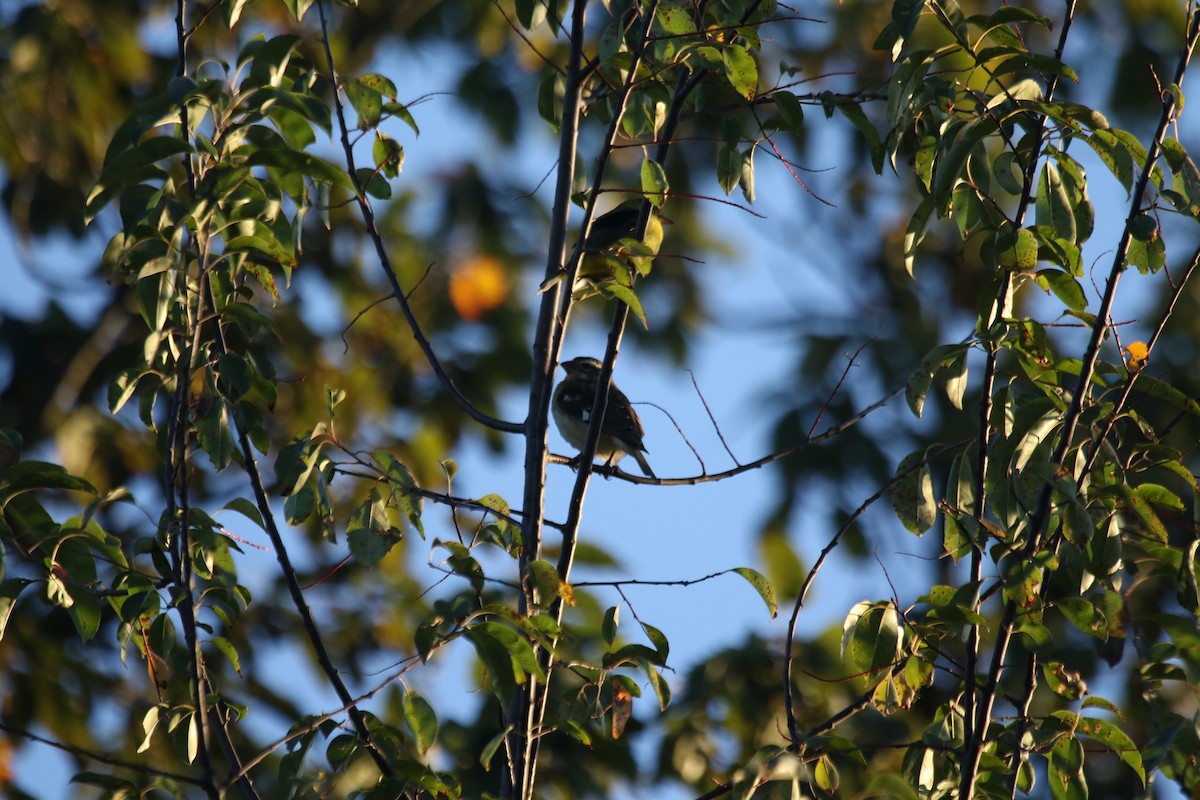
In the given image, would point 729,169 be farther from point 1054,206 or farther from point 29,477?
point 29,477

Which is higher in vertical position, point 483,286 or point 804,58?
point 804,58

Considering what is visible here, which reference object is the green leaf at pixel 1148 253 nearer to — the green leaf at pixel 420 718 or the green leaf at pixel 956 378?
the green leaf at pixel 956 378

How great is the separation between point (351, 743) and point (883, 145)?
6.42ft

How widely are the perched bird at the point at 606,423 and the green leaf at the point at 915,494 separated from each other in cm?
433

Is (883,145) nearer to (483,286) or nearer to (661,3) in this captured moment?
(661,3)

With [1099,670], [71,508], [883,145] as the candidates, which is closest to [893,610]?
[883,145]

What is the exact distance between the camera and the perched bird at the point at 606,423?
25.5 feet

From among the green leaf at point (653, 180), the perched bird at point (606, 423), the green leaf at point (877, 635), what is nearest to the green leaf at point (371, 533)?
the green leaf at point (653, 180)

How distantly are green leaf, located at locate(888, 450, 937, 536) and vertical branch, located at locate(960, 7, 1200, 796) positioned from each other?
253 mm

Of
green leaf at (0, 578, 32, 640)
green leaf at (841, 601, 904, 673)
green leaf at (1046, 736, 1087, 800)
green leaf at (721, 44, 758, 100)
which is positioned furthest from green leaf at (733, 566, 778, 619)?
green leaf at (0, 578, 32, 640)

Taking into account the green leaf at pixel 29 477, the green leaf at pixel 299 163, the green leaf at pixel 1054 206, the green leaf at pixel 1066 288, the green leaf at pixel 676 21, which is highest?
the green leaf at pixel 676 21

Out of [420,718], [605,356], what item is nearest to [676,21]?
[605,356]

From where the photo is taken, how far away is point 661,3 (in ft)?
10.1

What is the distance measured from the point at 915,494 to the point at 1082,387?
50 cm
